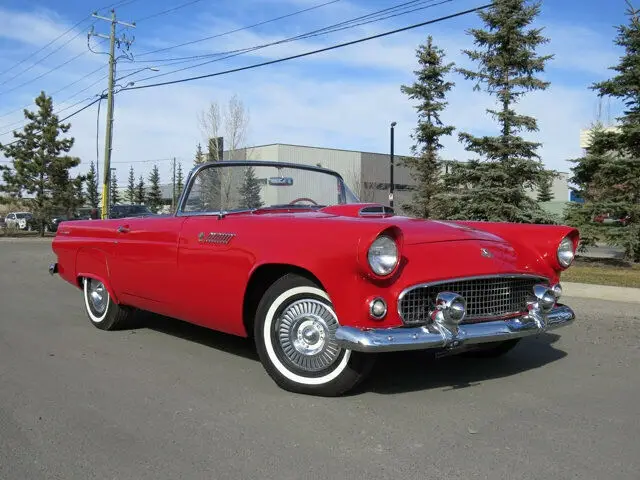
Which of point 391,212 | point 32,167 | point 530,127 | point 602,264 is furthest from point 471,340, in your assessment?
point 32,167

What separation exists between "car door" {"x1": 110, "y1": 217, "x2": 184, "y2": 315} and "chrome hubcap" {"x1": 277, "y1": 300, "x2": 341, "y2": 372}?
1.28 metres

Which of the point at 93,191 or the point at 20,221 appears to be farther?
the point at 93,191

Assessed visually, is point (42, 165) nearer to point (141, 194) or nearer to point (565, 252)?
point (565, 252)

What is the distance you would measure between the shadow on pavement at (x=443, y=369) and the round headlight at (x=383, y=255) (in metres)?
0.97

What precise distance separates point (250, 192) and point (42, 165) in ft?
114

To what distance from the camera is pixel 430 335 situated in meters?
3.42

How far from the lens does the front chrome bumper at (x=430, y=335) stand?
3297mm

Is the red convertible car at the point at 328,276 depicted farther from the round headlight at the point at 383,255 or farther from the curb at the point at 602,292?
the curb at the point at 602,292

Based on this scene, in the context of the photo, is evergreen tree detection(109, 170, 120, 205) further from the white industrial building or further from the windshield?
the windshield

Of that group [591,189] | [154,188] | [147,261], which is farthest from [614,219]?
[154,188]

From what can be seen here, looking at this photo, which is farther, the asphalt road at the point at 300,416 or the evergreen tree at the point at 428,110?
the evergreen tree at the point at 428,110

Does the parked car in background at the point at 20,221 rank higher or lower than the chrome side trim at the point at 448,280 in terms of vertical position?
lower

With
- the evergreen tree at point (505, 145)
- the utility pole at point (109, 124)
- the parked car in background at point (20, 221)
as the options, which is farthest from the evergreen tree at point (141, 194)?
the evergreen tree at point (505, 145)

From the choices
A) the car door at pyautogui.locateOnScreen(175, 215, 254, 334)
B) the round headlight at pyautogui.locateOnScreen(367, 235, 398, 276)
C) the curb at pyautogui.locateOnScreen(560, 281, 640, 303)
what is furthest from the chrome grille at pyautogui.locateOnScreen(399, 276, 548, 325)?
the curb at pyautogui.locateOnScreen(560, 281, 640, 303)
